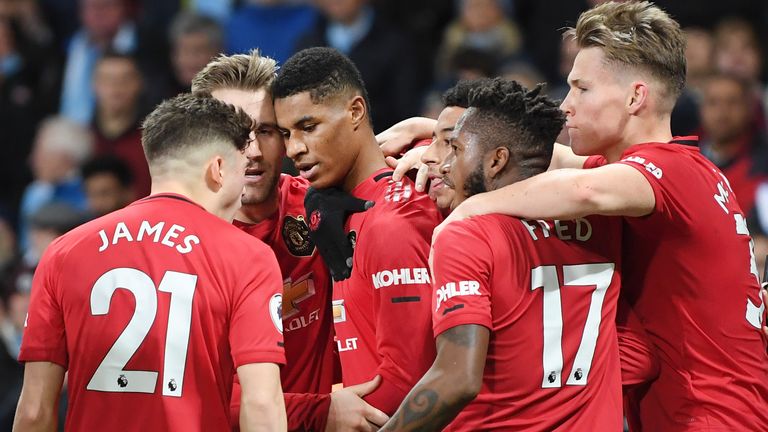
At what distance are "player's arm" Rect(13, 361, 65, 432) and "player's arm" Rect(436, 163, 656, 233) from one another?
4.87 ft

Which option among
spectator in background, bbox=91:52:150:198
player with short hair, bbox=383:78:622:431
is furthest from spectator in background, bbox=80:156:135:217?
player with short hair, bbox=383:78:622:431

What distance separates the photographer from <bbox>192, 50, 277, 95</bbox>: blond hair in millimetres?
5266

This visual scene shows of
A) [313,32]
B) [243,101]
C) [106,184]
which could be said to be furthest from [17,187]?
[243,101]

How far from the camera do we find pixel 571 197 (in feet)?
14.0

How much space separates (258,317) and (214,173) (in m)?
0.59

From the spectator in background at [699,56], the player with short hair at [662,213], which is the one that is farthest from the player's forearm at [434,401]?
the spectator in background at [699,56]

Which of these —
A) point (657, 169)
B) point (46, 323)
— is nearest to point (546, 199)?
point (657, 169)

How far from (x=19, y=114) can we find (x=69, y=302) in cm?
782

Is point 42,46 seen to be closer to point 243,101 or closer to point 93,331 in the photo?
point 243,101

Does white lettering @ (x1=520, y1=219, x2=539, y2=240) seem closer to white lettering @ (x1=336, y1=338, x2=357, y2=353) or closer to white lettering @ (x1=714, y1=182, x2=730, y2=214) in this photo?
white lettering @ (x1=714, y1=182, x2=730, y2=214)

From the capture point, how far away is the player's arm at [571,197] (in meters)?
4.27

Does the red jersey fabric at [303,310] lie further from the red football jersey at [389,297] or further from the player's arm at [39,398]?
the player's arm at [39,398]

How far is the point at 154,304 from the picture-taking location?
4.22 m

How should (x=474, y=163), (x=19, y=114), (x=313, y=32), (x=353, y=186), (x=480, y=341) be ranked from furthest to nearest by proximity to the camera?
1. (x=19, y=114)
2. (x=313, y=32)
3. (x=353, y=186)
4. (x=474, y=163)
5. (x=480, y=341)
